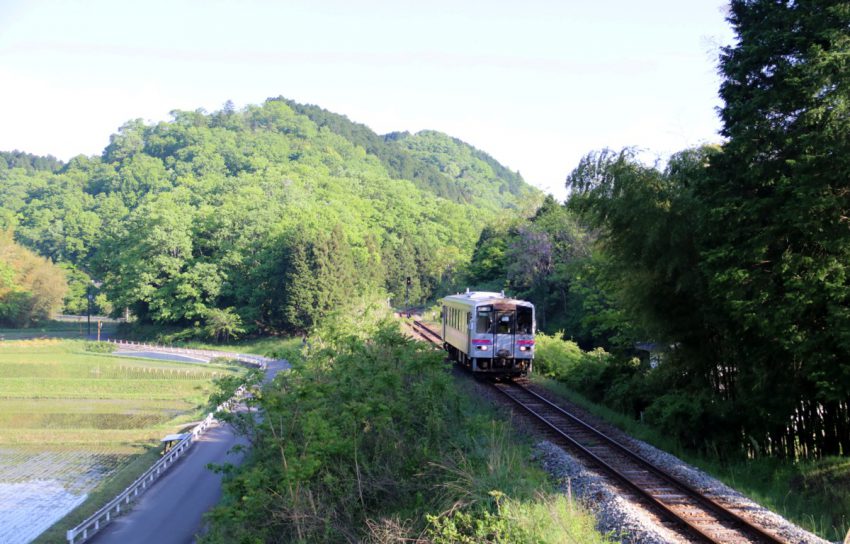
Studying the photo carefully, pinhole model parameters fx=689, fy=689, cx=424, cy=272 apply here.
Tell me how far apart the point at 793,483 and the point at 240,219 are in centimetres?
6225

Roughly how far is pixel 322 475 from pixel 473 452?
88.2 inches

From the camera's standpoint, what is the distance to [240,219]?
67.8m

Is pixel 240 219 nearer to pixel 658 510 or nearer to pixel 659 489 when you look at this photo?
pixel 659 489

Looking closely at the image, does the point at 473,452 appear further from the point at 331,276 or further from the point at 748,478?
the point at 331,276

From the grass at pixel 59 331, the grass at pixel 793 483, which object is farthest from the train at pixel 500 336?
the grass at pixel 59 331

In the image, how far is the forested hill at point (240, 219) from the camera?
60438 millimetres

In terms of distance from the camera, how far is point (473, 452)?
10.3 m

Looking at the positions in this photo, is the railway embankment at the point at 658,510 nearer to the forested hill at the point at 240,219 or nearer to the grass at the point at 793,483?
the grass at the point at 793,483

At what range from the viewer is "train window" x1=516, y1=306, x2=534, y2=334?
2020 centimetres

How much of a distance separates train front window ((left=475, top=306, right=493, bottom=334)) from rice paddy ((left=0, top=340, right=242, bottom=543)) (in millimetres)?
12314

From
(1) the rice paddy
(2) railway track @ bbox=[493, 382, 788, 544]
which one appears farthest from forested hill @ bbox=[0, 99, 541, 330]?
(2) railway track @ bbox=[493, 382, 788, 544]

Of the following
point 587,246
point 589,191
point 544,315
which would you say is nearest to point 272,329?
point 544,315

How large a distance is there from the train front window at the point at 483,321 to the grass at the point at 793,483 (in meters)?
6.67

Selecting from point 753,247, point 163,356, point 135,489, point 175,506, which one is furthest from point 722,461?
point 163,356
